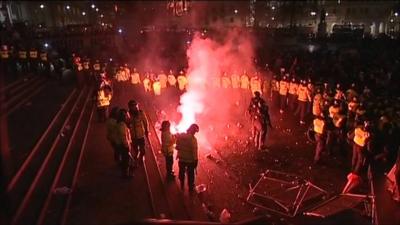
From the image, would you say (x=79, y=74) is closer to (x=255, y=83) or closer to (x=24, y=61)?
(x=24, y=61)

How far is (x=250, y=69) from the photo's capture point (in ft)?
78.1

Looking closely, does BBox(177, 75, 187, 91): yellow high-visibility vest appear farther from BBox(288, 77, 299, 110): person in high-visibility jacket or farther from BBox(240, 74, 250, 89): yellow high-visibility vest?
BBox(288, 77, 299, 110): person in high-visibility jacket

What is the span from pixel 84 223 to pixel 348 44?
34.9 meters

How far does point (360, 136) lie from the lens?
10.6m

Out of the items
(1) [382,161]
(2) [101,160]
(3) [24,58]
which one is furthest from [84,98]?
(1) [382,161]

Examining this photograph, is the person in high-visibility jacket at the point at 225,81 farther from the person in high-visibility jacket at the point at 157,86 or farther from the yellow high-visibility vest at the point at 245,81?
the person in high-visibility jacket at the point at 157,86

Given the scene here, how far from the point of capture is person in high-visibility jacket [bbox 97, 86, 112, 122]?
14452 millimetres

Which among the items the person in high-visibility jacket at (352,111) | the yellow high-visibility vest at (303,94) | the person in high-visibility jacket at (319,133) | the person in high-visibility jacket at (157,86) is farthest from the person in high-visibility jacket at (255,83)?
the person in high-visibility jacket at (319,133)

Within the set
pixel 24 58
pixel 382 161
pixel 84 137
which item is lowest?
pixel 382 161

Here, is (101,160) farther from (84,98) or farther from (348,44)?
(348,44)

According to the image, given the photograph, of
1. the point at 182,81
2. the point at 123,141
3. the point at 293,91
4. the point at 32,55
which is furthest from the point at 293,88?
the point at 32,55

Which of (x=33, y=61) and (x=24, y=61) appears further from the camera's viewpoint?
(x=33, y=61)

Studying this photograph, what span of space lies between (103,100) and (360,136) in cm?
888

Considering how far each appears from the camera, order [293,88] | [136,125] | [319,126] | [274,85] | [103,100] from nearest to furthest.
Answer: [136,125] → [319,126] → [103,100] → [293,88] → [274,85]
